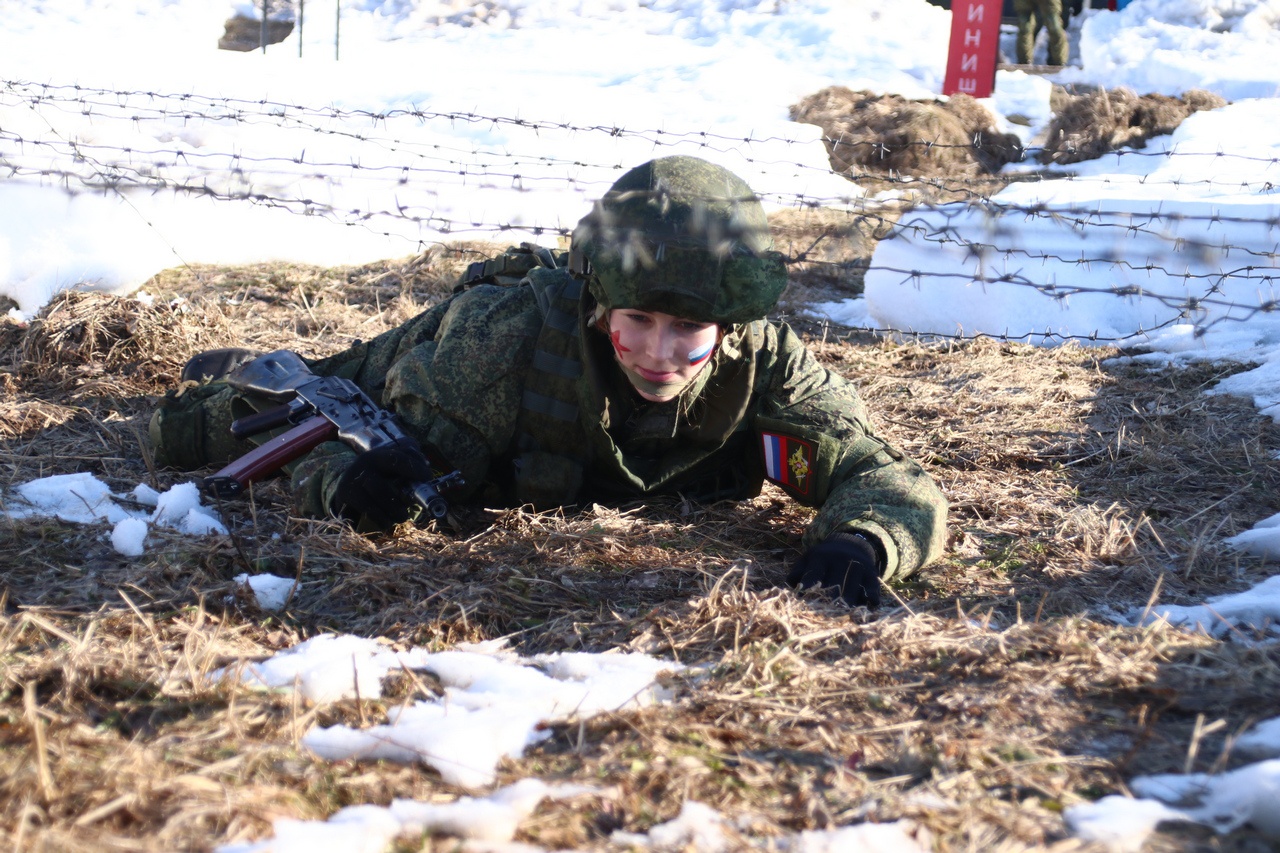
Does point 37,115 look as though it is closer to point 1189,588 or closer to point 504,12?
point 1189,588

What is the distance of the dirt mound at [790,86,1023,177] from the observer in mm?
10234

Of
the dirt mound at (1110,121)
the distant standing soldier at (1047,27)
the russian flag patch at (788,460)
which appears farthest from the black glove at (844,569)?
the distant standing soldier at (1047,27)

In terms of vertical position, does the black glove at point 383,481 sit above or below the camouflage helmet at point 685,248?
below

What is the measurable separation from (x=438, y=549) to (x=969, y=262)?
405cm

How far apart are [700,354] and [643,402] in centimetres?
35

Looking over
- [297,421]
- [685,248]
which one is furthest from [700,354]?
[297,421]

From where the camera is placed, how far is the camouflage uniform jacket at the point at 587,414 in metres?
3.09

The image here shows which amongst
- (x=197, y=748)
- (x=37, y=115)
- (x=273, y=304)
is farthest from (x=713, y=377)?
(x=37, y=115)

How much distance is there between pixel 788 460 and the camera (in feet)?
10.4

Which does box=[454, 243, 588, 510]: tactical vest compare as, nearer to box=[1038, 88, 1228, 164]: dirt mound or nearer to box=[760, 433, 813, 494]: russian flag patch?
box=[760, 433, 813, 494]: russian flag patch

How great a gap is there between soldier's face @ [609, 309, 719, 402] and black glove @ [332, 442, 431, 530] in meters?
0.61

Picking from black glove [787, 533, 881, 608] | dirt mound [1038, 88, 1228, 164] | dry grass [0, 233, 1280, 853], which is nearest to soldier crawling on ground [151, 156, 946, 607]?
black glove [787, 533, 881, 608]

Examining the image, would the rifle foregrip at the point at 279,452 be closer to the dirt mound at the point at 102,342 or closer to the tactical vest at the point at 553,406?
the tactical vest at the point at 553,406

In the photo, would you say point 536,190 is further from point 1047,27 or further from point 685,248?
point 1047,27
